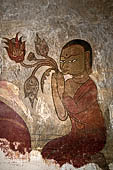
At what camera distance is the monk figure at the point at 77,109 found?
3926 mm

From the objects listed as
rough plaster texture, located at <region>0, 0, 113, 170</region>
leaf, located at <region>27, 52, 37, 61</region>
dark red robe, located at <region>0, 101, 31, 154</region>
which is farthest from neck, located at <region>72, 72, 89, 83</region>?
dark red robe, located at <region>0, 101, 31, 154</region>

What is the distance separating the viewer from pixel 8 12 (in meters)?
4.59

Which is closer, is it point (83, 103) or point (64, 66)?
point (83, 103)

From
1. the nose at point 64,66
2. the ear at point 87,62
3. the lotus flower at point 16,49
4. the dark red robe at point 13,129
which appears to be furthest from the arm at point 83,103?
the lotus flower at point 16,49

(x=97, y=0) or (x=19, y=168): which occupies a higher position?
(x=97, y=0)

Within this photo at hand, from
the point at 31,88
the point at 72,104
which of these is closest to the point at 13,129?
the point at 31,88

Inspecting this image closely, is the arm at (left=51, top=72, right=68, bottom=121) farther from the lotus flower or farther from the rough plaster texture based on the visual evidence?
the lotus flower

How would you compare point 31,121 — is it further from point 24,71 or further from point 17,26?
point 17,26

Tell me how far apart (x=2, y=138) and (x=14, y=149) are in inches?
11.8

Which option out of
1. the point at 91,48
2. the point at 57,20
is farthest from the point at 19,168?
the point at 57,20

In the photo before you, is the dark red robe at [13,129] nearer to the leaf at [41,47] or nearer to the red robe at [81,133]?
the red robe at [81,133]

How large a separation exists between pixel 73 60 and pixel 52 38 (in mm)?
584

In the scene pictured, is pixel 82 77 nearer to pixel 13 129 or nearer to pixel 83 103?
pixel 83 103

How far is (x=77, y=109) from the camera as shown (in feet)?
13.4
